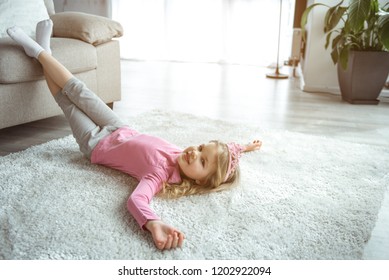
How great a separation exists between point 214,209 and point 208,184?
5.1 inches

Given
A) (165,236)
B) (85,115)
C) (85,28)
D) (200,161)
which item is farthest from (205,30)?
(165,236)

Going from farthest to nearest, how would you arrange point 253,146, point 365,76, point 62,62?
1. point 365,76
2. point 62,62
3. point 253,146

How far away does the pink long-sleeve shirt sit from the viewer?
1.34 m

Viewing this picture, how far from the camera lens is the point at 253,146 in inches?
78.0

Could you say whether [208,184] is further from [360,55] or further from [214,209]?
[360,55]

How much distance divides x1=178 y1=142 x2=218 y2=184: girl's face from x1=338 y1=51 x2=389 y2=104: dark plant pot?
2.04 metres

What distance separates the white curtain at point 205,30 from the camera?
4707mm

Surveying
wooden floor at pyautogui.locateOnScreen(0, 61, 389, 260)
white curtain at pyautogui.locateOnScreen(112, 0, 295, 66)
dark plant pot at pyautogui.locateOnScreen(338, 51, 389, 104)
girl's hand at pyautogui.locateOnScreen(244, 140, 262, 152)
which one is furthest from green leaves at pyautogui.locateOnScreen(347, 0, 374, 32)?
white curtain at pyautogui.locateOnScreen(112, 0, 295, 66)

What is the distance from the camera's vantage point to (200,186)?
1521 mm

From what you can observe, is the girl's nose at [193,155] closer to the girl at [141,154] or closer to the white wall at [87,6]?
the girl at [141,154]

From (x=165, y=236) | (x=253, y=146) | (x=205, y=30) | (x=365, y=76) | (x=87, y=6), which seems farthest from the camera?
(x=87, y=6)

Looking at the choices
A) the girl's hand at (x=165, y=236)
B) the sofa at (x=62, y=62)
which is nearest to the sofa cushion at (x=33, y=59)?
the sofa at (x=62, y=62)

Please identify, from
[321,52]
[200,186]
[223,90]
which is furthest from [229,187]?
[321,52]

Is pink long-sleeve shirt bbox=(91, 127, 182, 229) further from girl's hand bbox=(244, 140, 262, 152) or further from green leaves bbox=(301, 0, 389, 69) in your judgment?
green leaves bbox=(301, 0, 389, 69)
